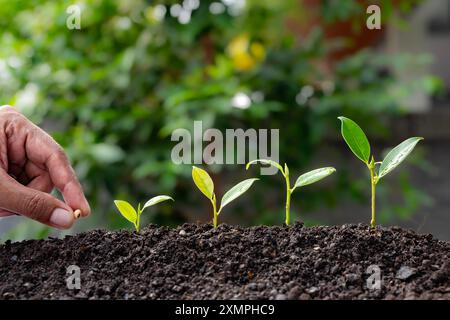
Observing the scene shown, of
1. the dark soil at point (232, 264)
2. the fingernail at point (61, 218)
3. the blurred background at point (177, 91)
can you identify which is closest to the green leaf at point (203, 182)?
the dark soil at point (232, 264)

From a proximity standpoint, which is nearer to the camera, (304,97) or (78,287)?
(78,287)

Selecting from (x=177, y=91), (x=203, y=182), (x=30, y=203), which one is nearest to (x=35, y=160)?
(x=30, y=203)

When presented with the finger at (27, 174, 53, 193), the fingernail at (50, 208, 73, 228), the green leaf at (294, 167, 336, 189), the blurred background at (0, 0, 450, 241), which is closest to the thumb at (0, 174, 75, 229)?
the fingernail at (50, 208, 73, 228)

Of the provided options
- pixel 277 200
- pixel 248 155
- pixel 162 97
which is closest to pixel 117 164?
pixel 162 97

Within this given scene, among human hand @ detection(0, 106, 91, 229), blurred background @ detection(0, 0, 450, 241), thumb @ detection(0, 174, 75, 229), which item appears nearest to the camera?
thumb @ detection(0, 174, 75, 229)

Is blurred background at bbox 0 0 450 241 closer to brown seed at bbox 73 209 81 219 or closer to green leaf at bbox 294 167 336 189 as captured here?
brown seed at bbox 73 209 81 219

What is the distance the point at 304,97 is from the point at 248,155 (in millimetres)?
314

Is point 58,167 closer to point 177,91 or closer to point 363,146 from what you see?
point 363,146

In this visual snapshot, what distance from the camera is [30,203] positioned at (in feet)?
2.32

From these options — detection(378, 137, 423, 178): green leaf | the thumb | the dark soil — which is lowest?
the dark soil

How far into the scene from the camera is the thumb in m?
0.70

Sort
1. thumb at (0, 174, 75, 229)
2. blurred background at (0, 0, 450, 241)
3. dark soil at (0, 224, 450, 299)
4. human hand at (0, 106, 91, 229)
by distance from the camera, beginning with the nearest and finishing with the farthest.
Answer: dark soil at (0, 224, 450, 299) → thumb at (0, 174, 75, 229) → human hand at (0, 106, 91, 229) → blurred background at (0, 0, 450, 241)

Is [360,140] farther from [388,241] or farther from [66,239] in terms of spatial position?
[66,239]

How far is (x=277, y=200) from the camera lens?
1850 millimetres
